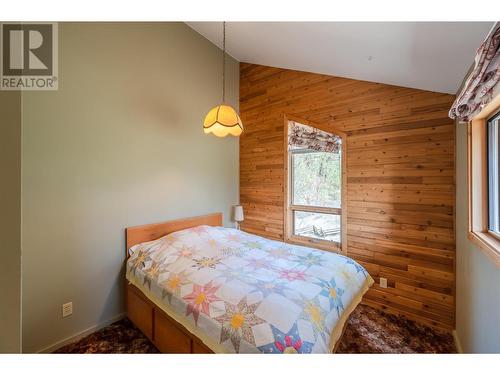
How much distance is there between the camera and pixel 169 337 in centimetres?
161

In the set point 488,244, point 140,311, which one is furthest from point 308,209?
point 140,311

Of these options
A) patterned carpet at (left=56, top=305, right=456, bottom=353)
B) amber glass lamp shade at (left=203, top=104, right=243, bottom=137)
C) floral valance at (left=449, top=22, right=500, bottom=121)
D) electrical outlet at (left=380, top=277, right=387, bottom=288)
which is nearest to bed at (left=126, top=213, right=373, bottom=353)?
patterned carpet at (left=56, top=305, right=456, bottom=353)

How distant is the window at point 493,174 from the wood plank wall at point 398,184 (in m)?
0.60

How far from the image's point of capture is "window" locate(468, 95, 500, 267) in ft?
4.65

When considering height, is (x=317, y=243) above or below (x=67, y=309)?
above

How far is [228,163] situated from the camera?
3.52 metres

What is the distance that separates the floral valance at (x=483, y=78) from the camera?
2.97ft

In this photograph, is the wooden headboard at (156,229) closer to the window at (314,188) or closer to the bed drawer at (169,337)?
the bed drawer at (169,337)

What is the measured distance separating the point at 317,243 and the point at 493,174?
1939mm

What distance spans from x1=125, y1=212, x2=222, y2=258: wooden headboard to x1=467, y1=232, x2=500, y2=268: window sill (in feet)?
8.92

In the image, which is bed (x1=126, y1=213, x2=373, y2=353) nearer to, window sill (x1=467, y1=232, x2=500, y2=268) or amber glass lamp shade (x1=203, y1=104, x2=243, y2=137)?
window sill (x1=467, y1=232, x2=500, y2=268)

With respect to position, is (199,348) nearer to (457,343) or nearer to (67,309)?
(67,309)
